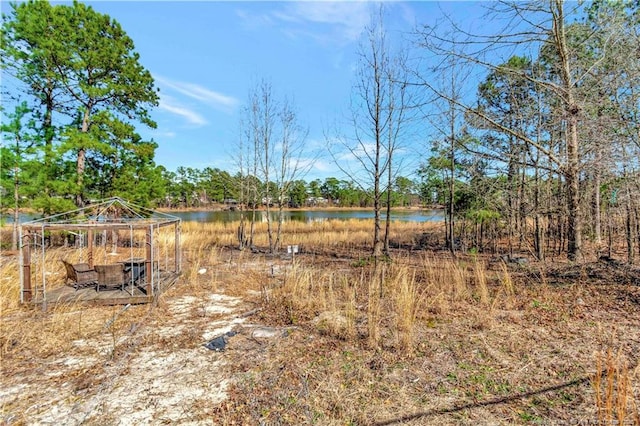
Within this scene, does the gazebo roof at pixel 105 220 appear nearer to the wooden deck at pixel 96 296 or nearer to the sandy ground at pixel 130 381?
the wooden deck at pixel 96 296

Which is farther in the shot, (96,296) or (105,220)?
(105,220)

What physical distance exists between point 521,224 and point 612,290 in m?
2.99

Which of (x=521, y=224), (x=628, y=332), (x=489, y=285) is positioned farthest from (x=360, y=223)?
(x=628, y=332)

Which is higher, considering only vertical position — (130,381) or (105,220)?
(105,220)

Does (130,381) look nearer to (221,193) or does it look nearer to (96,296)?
(96,296)

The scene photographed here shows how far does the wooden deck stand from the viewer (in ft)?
18.3

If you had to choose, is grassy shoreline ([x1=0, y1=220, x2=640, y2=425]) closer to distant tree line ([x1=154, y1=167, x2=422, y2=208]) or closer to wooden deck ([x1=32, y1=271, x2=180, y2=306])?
wooden deck ([x1=32, y1=271, x2=180, y2=306])

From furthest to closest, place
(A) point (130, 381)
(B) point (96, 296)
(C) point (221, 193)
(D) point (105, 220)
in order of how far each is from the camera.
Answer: (C) point (221, 193) → (D) point (105, 220) → (B) point (96, 296) → (A) point (130, 381)

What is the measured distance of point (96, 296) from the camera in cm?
581

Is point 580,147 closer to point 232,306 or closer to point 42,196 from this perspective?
point 232,306

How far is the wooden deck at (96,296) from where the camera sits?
5582 millimetres

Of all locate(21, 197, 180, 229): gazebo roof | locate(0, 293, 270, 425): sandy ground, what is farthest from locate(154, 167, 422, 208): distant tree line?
locate(0, 293, 270, 425): sandy ground

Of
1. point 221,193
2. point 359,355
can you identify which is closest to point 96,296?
point 359,355

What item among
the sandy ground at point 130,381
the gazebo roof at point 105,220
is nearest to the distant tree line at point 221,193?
the gazebo roof at point 105,220
